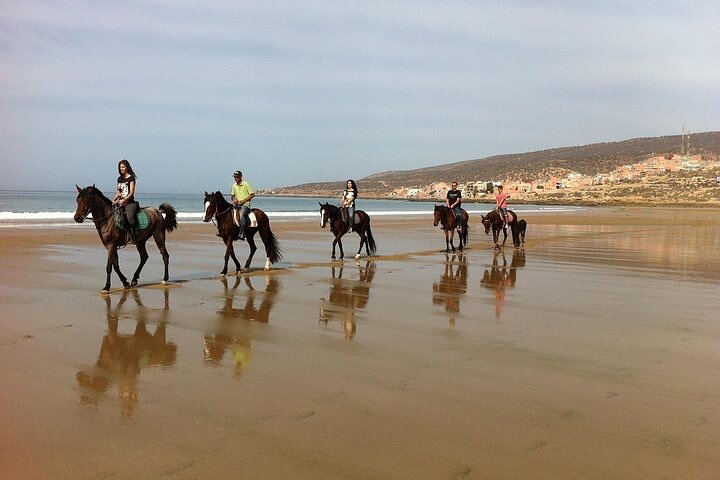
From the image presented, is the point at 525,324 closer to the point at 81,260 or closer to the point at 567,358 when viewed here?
the point at 567,358

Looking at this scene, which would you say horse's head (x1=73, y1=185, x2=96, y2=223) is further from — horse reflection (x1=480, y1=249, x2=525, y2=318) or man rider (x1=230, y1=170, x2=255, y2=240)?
horse reflection (x1=480, y1=249, x2=525, y2=318)

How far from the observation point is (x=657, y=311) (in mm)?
8055

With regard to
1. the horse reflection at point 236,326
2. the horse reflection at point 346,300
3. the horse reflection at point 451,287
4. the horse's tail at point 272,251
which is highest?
the horse's tail at point 272,251

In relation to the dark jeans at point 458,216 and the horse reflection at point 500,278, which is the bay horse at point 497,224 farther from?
the horse reflection at point 500,278

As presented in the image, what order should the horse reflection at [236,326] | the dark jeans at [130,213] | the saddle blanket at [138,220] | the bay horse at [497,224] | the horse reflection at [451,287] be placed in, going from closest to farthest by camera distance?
1. the horse reflection at [236,326]
2. the horse reflection at [451,287]
3. the saddle blanket at [138,220]
4. the dark jeans at [130,213]
5. the bay horse at [497,224]

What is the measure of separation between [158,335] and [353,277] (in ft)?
17.6

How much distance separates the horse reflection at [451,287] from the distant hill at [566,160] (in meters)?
106

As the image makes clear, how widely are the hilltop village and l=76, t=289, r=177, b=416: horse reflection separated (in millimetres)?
70163

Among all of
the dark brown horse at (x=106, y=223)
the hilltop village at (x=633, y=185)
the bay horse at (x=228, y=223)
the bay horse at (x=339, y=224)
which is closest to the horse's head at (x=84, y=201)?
the dark brown horse at (x=106, y=223)

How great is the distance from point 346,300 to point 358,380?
387cm

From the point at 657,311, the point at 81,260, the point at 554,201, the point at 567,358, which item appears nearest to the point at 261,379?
the point at 567,358

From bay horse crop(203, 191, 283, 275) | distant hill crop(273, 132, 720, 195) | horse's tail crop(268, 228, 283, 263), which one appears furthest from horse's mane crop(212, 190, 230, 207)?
distant hill crop(273, 132, 720, 195)

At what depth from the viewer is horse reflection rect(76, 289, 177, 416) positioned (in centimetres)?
447

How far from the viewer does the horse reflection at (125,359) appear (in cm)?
447
